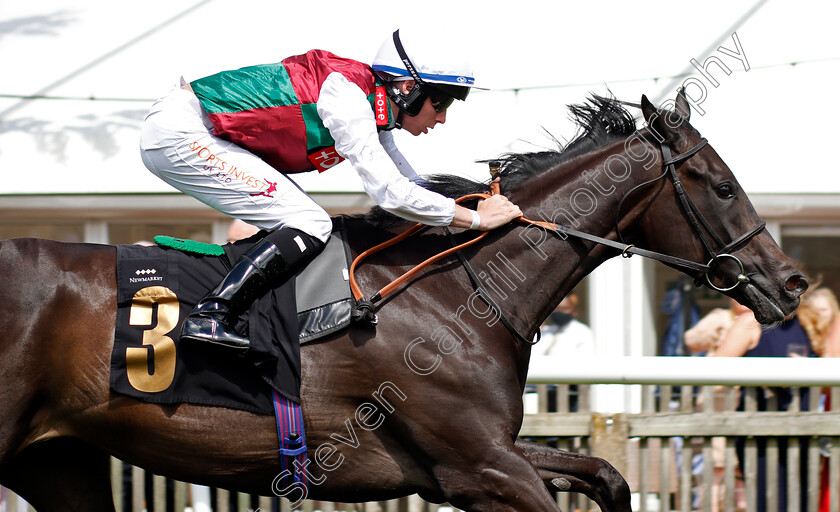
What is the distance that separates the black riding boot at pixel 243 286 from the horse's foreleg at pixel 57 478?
2.60ft

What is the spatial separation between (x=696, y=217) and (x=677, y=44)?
3.42 m

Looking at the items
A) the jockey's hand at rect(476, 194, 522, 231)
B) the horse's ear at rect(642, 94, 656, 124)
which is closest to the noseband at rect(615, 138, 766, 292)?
the horse's ear at rect(642, 94, 656, 124)

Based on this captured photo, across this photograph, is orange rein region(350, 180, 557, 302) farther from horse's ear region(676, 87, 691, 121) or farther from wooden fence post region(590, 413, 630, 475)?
wooden fence post region(590, 413, 630, 475)

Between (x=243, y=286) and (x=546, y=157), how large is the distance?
4.13ft

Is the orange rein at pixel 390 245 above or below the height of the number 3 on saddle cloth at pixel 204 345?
above

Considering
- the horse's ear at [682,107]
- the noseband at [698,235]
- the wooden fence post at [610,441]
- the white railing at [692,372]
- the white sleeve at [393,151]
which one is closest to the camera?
the noseband at [698,235]

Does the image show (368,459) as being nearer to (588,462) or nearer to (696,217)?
(588,462)

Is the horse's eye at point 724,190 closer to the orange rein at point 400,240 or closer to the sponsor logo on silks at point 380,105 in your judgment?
the orange rein at point 400,240

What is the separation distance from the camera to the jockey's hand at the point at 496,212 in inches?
126

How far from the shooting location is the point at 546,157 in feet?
11.3

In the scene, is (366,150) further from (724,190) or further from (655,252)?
(724,190)

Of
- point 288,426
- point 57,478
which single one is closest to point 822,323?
point 288,426

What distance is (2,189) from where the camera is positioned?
245 inches

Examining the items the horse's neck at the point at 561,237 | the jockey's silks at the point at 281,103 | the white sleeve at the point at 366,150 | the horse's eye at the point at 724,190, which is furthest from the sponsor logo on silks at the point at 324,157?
the horse's eye at the point at 724,190
